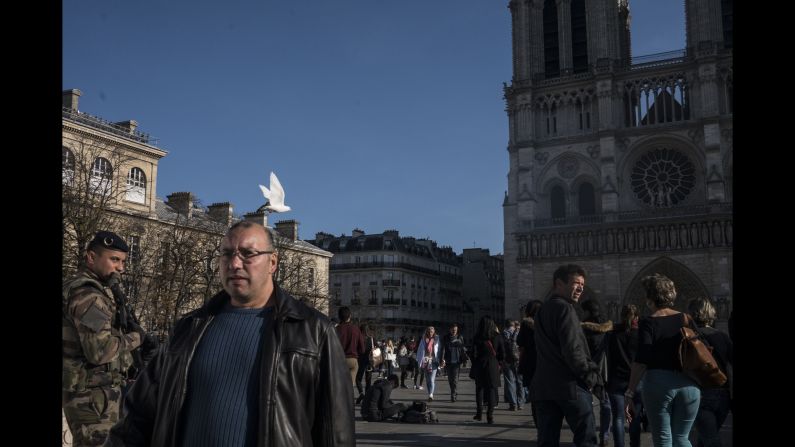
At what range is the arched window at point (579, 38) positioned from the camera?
163ft

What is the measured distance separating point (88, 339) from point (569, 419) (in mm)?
3352

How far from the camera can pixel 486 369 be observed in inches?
452

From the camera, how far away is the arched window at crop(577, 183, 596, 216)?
47.3m

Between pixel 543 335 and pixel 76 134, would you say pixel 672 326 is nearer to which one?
pixel 543 335

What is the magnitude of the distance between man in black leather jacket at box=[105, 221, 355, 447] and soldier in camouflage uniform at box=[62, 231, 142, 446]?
58.9 inches

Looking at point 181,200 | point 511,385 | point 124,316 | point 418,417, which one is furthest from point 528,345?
point 181,200

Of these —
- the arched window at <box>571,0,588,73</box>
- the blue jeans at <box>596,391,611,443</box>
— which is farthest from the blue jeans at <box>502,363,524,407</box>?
the arched window at <box>571,0,588,73</box>

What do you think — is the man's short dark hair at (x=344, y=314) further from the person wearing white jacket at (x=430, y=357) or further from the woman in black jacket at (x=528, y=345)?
the person wearing white jacket at (x=430, y=357)

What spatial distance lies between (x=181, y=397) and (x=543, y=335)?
3478 mm

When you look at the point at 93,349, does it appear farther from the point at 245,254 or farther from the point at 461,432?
the point at 461,432

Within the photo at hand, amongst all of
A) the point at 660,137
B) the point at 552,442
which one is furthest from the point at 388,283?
the point at 552,442

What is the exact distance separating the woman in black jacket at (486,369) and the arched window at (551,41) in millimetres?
40183
